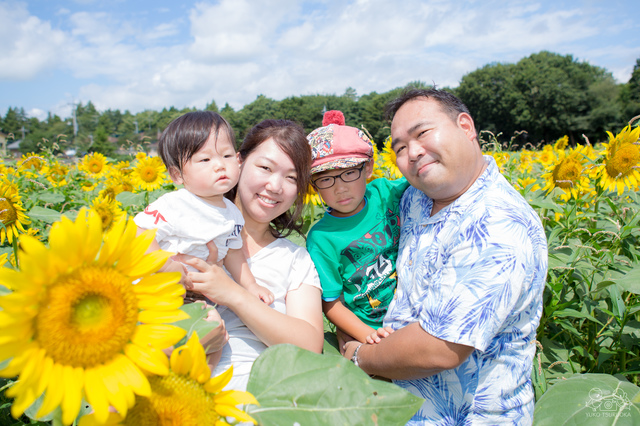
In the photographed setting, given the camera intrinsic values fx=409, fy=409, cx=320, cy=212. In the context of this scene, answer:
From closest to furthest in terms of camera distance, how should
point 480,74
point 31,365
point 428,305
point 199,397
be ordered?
point 31,365
point 199,397
point 428,305
point 480,74

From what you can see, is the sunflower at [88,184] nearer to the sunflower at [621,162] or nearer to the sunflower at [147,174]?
the sunflower at [147,174]

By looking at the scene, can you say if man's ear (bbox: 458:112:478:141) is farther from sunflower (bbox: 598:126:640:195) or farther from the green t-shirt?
sunflower (bbox: 598:126:640:195)

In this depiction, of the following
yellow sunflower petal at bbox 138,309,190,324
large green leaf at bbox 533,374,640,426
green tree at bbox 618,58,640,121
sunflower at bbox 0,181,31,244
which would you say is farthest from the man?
green tree at bbox 618,58,640,121

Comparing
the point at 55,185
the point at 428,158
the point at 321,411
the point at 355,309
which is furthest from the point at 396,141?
the point at 55,185

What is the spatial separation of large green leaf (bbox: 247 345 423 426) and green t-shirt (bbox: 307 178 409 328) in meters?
1.16

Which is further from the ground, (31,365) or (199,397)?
(31,365)

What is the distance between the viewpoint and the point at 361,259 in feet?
6.24

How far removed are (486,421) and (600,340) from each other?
1073 mm

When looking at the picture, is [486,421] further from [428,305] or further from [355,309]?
[355,309]

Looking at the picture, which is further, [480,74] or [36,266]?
[480,74]

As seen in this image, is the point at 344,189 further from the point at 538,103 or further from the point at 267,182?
the point at 538,103

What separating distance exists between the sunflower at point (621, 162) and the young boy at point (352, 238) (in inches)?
57.1

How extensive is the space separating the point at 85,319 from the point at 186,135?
1170 millimetres

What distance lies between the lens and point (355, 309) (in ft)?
6.49
